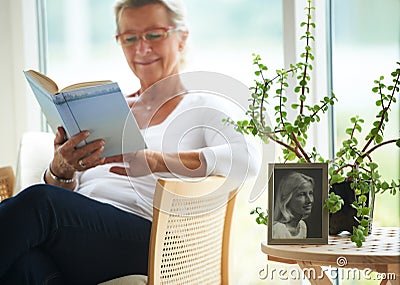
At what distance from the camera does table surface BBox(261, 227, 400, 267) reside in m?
1.44

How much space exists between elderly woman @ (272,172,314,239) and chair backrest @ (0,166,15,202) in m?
1.26

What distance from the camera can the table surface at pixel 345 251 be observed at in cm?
144

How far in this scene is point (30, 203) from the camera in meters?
1.82

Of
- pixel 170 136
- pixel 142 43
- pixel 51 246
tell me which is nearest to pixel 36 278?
pixel 51 246

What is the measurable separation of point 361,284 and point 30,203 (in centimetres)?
114

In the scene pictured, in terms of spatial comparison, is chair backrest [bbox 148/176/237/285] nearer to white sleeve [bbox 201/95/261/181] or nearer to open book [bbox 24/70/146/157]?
white sleeve [bbox 201/95/261/181]

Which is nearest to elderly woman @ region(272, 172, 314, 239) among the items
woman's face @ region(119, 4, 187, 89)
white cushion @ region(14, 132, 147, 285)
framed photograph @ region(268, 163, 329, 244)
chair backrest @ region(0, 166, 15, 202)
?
framed photograph @ region(268, 163, 329, 244)

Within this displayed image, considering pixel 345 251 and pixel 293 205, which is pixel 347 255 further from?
pixel 293 205

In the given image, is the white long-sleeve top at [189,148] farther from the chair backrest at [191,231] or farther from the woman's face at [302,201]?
the woman's face at [302,201]

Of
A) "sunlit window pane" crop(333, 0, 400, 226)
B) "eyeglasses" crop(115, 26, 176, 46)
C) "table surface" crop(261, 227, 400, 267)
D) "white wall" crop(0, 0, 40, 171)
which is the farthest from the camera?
"white wall" crop(0, 0, 40, 171)

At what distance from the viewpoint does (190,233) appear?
1.89m

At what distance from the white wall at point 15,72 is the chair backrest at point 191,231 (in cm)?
139

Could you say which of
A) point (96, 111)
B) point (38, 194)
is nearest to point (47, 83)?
point (96, 111)

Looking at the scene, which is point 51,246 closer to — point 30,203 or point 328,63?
point 30,203
